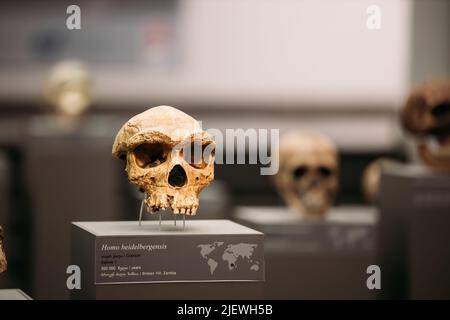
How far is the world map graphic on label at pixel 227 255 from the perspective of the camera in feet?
11.2

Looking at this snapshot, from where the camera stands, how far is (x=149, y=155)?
372 cm

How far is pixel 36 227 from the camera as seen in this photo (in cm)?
613

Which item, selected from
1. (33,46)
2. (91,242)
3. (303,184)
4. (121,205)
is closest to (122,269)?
(91,242)

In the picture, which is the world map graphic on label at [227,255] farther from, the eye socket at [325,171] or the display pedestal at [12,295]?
the eye socket at [325,171]

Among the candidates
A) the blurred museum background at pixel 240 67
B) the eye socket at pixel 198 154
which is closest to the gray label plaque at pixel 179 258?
the eye socket at pixel 198 154

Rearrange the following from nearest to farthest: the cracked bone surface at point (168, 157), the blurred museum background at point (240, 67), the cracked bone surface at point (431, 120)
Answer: the cracked bone surface at point (168, 157) → the cracked bone surface at point (431, 120) → the blurred museum background at point (240, 67)

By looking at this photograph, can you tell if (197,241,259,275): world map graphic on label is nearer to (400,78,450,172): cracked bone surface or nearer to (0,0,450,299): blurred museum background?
(400,78,450,172): cracked bone surface

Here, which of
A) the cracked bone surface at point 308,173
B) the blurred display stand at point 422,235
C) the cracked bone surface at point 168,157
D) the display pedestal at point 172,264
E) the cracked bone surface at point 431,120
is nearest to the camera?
the display pedestal at point 172,264

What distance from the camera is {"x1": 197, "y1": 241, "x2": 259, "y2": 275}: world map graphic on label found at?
3.41 m

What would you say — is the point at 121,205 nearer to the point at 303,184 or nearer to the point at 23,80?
the point at 303,184

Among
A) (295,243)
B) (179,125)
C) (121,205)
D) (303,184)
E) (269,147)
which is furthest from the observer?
(303,184)

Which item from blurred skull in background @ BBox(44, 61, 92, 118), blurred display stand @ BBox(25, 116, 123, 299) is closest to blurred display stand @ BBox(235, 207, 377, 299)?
blurred display stand @ BBox(25, 116, 123, 299)
